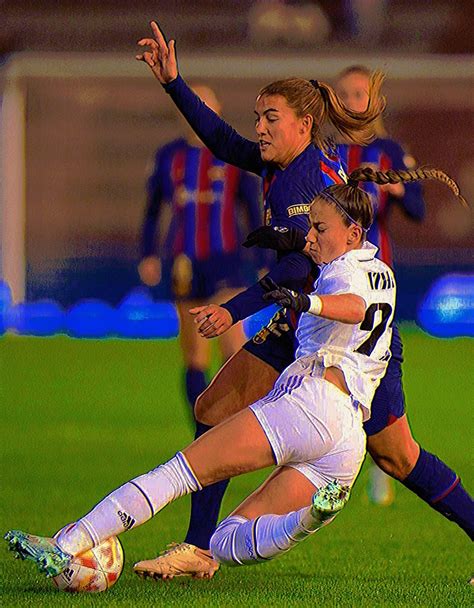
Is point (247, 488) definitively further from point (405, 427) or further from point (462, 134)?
point (462, 134)

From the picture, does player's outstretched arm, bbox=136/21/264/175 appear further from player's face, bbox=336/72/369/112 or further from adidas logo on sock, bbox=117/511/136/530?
player's face, bbox=336/72/369/112

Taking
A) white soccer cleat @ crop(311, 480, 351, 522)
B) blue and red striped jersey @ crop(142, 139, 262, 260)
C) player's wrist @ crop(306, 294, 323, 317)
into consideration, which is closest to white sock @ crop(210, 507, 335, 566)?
white soccer cleat @ crop(311, 480, 351, 522)

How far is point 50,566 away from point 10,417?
6.29m

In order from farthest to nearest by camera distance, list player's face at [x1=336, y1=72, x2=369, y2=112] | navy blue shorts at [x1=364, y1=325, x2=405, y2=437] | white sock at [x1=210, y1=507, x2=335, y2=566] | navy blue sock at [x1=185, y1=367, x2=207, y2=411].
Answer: navy blue sock at [x1=185, y1=367, x2=207, y2=411] < player's face at [x1=336, y1=72, x2=369, y2=112] < navy blue shorts at [x1=364, y1=325, x2=405, y2=437] < white sock at [x1=210, y1=507, x2=335, y2=566]

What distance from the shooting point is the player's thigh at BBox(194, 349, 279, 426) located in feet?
16.7

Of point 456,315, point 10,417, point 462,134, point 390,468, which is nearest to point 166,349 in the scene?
point 456,315

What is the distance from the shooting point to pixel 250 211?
8.54 m

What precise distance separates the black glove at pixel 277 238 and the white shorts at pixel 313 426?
1.35 feet

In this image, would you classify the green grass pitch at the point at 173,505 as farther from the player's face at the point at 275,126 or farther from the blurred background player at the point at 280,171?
the player's face at the point at 275,126

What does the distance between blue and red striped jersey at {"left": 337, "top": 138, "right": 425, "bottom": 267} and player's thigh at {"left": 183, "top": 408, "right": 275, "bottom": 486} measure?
1.94m

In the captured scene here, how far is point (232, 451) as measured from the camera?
4512 millimetres

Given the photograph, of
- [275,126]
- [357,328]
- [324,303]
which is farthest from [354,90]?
[324,303]

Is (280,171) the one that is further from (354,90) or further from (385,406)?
(354,90)

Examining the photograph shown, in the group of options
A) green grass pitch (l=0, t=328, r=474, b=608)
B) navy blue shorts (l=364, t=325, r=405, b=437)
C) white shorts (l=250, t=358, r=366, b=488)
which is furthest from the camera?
navy blue shorts (l=364, t=325, r=405, b=437)
